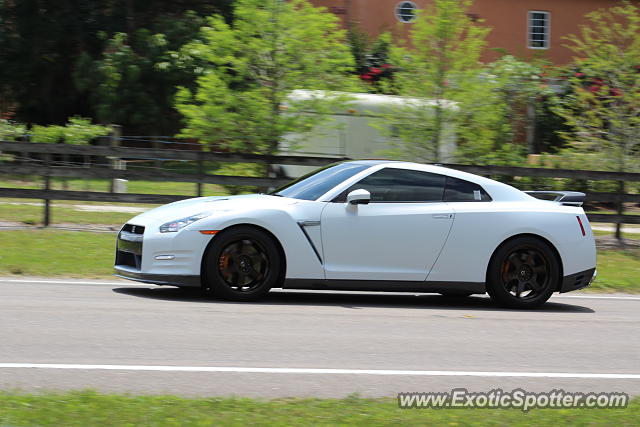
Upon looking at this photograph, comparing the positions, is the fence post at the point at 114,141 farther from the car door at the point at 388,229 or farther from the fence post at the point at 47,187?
the car door at the point at 388,229

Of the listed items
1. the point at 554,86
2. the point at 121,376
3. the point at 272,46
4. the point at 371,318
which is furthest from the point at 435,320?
the point at 554,86

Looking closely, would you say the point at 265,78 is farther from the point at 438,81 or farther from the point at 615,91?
the point at 615,91

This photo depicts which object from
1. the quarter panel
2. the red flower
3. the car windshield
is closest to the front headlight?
the car windshield

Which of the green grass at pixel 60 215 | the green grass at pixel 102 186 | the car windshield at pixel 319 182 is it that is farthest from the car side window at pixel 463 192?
the green grass at pixel 102 186

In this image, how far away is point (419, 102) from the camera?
16.3m

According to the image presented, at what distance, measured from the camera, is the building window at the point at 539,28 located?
3550 cm

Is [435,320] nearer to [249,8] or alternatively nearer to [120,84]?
[249,8]

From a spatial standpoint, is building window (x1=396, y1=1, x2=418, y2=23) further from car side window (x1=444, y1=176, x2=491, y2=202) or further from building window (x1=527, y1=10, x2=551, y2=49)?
car side window (x1=444, y1=176, x2=491, y2=202)

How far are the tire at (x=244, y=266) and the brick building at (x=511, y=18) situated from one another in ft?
83.1

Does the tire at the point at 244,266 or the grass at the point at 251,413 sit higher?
the tire at the point at 244,266

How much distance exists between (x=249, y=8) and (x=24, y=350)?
33.7 ft

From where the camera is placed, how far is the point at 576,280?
9.56m

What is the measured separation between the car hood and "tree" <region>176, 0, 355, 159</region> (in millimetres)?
6505

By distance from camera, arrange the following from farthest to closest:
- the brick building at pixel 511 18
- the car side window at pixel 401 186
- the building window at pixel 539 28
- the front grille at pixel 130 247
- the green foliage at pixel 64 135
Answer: the building window at pixel 539 28
the brick building at pixel 511 18
the green foliage at pixel 64 135
the car side window at pixel 401 186
the front grille at pixel 130 247
